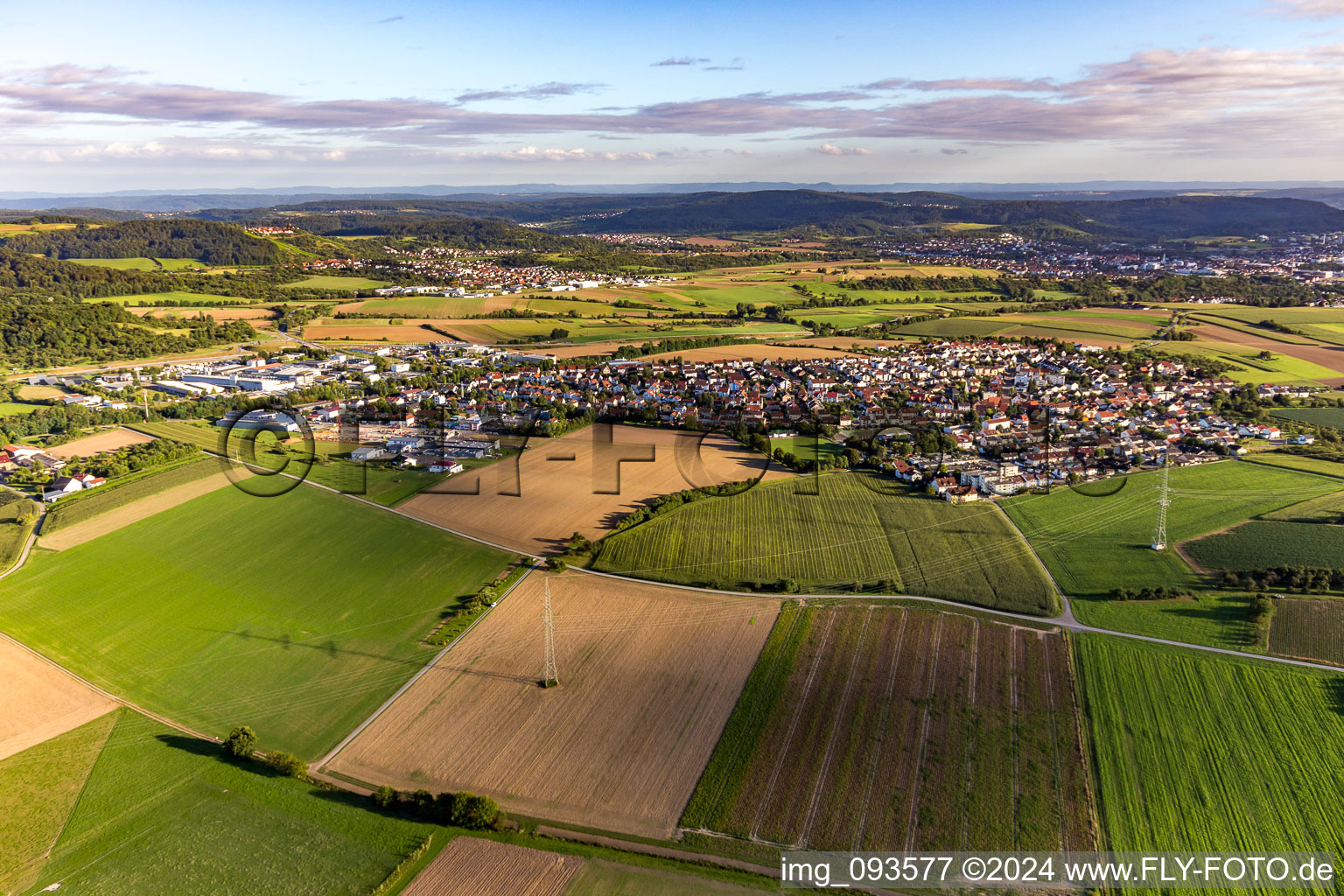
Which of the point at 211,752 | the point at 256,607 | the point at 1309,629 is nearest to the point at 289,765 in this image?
the point at 211,752

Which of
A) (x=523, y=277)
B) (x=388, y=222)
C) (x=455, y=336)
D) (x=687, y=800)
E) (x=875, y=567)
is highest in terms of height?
(x=388, y=222)

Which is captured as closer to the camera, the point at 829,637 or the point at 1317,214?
the point at 829,637

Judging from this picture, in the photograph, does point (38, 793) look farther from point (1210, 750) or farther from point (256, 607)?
point (1210, 750)

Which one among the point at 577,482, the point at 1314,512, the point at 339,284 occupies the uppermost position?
the point at 339,284

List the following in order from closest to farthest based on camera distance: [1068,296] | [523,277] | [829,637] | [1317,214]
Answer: [829,637], [1068,296], [523,277], [1317,214]

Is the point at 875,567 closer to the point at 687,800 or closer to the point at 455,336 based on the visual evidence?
the point at 687,800

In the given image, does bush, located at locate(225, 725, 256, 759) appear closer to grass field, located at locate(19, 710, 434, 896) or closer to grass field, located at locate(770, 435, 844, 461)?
grass field, located at locate(19, 710, 434, 896)

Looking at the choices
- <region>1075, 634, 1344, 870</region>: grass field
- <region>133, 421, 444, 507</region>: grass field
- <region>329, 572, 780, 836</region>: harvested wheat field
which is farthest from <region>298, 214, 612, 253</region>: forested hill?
Result: <region>1075, 634, 1344, 870</region>: grass field

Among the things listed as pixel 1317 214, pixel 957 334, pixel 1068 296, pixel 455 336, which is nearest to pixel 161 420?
pixel 455 336
